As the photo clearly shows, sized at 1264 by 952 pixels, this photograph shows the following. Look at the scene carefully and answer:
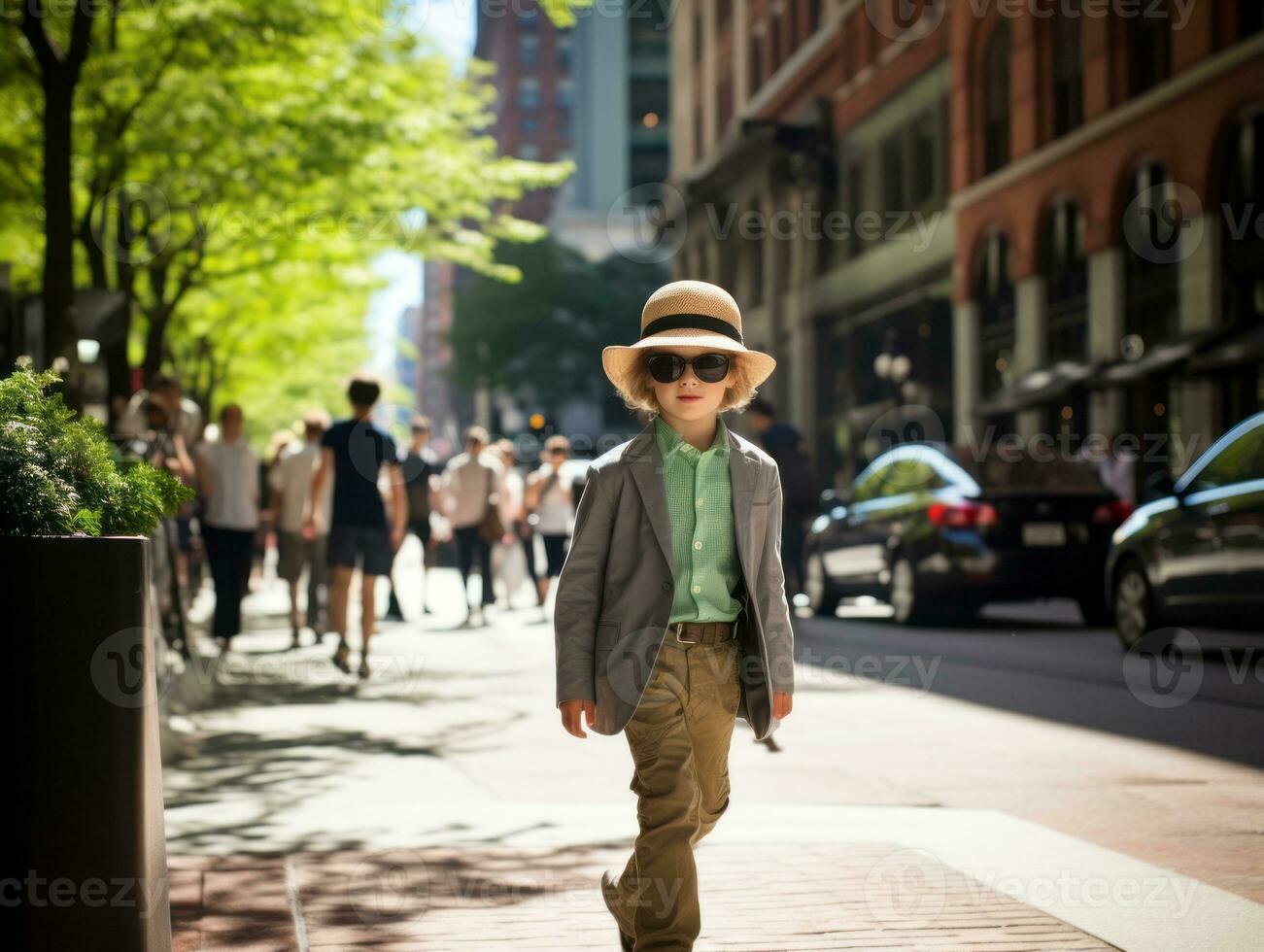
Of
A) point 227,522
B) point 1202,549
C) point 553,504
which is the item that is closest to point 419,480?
point 553,504

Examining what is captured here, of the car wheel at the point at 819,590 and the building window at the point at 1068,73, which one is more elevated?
the building window at the point at 1068,73

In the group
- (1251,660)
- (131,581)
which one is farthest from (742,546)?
(1251,660)

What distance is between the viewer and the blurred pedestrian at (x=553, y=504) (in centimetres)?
1895

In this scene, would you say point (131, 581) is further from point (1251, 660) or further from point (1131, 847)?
point (1251, 660)

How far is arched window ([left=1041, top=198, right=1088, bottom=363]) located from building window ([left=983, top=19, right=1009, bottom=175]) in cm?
270

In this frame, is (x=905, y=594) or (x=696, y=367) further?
(x=905, y=594)

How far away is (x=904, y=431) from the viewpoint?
1374 inches

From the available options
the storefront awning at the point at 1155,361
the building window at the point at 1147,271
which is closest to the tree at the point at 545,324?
the building window at the point at 1147,271

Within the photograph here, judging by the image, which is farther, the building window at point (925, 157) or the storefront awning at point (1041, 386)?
the building window at point (925, 157)

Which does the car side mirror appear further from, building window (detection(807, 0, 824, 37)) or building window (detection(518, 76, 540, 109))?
building window (detection(518, 76, 540, 109))

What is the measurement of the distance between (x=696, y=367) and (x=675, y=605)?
556mm

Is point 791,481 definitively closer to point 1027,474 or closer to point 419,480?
point 1027,474

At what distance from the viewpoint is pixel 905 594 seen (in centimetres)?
1627

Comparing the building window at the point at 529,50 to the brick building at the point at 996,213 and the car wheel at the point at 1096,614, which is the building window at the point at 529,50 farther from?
the car wheel at the point at 1096,614
